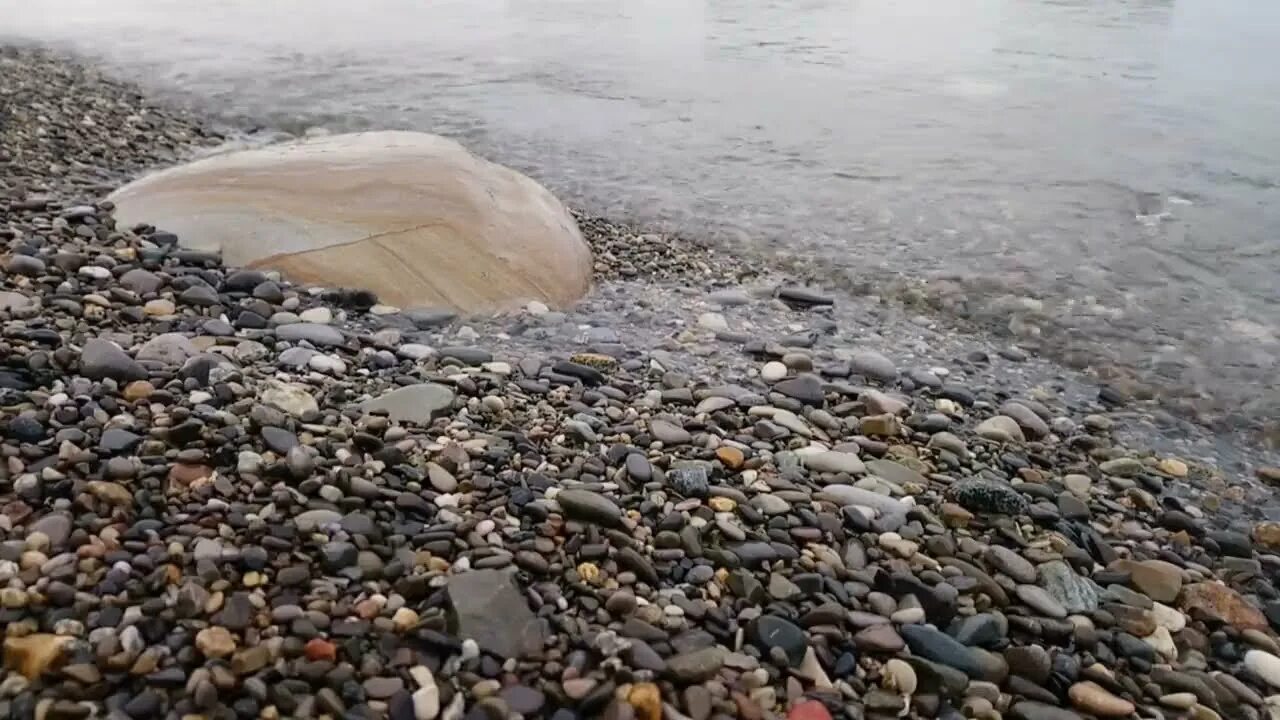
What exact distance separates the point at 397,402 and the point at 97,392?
1051 mm

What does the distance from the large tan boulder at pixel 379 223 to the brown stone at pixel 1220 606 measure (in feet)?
→ 11.4

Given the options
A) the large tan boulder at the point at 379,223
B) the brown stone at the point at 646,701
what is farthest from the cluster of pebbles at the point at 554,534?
the large tan boulder at the point at 379,223

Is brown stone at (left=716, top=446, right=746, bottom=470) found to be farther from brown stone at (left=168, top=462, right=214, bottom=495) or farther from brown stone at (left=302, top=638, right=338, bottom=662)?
brown stone at (left=168, top=462, right=214, bottom=495)

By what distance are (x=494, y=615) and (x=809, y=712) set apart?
2.90 ft

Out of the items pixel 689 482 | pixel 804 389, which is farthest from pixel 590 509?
pixel 804 389

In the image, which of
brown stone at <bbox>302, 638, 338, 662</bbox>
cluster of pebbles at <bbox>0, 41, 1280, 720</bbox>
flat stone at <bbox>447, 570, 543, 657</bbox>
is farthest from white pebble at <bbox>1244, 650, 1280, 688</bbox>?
brown stone at <bbox>302, 638, 338, 662</bbox>

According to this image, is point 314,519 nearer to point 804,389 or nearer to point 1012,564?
point 1012,564

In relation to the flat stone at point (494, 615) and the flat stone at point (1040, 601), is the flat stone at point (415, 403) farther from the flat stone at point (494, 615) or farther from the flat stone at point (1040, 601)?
the flat stone at point (1040, 601)

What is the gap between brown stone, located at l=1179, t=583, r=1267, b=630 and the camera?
3.13 m

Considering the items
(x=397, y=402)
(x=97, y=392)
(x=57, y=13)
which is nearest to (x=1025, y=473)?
(x=397, y=402)

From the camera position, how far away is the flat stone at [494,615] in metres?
2.42

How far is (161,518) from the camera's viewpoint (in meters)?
2.67

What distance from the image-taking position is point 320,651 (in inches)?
90.7

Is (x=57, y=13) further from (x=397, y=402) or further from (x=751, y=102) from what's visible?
(x=397, y=402)
